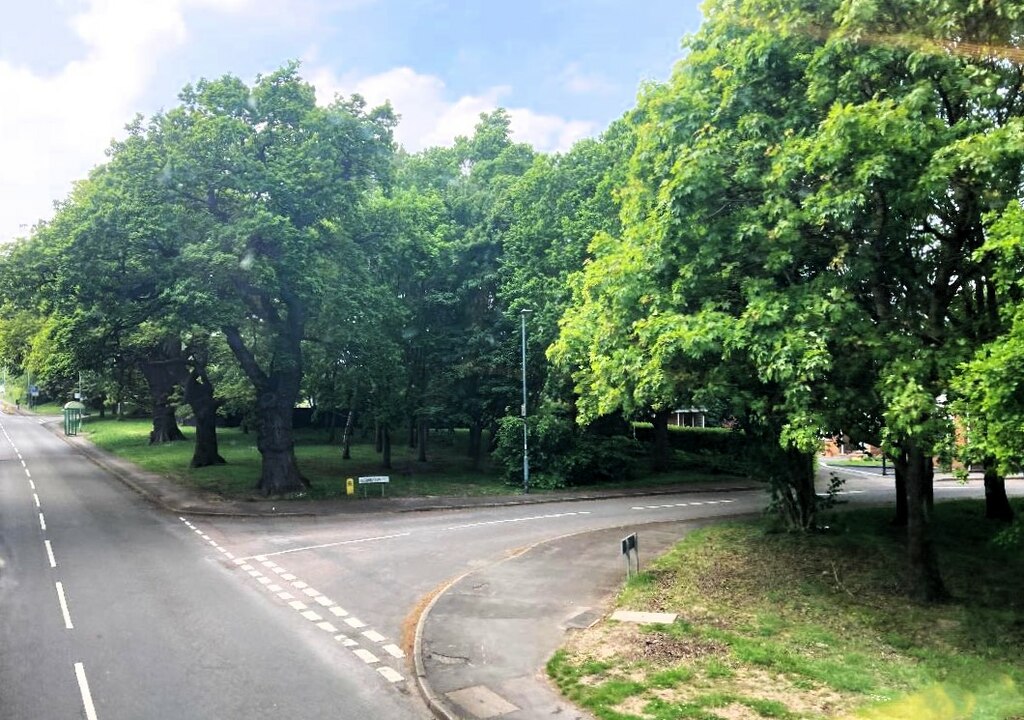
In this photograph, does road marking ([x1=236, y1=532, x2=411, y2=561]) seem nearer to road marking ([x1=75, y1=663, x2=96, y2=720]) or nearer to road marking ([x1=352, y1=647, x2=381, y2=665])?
road marking ([x1=75, y1=663, x2=96, y2=720])

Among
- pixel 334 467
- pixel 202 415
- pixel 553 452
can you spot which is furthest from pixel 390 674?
pixel 202 415

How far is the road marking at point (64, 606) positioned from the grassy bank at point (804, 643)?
773cm

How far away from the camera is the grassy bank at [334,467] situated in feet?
95.2

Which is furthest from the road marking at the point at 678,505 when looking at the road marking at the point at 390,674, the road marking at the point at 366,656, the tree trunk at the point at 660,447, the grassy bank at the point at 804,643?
the road marking at the point at 390,674

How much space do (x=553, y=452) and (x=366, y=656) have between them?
2279 cm

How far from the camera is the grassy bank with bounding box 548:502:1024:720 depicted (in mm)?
7805

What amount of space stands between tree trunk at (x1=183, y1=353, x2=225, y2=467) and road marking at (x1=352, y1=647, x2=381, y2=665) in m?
27.7

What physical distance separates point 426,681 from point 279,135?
2012 centimetres

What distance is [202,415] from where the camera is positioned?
35.4 metres

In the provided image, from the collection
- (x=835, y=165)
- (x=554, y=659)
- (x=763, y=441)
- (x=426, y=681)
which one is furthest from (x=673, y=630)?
(x=763, y=441)

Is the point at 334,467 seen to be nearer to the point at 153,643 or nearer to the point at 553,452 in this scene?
the point at 553,452

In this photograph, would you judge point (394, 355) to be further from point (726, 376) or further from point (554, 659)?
point (554, 659)

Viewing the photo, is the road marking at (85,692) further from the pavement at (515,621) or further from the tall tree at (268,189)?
the tall tree at (268,189)

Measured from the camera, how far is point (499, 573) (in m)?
14.4
